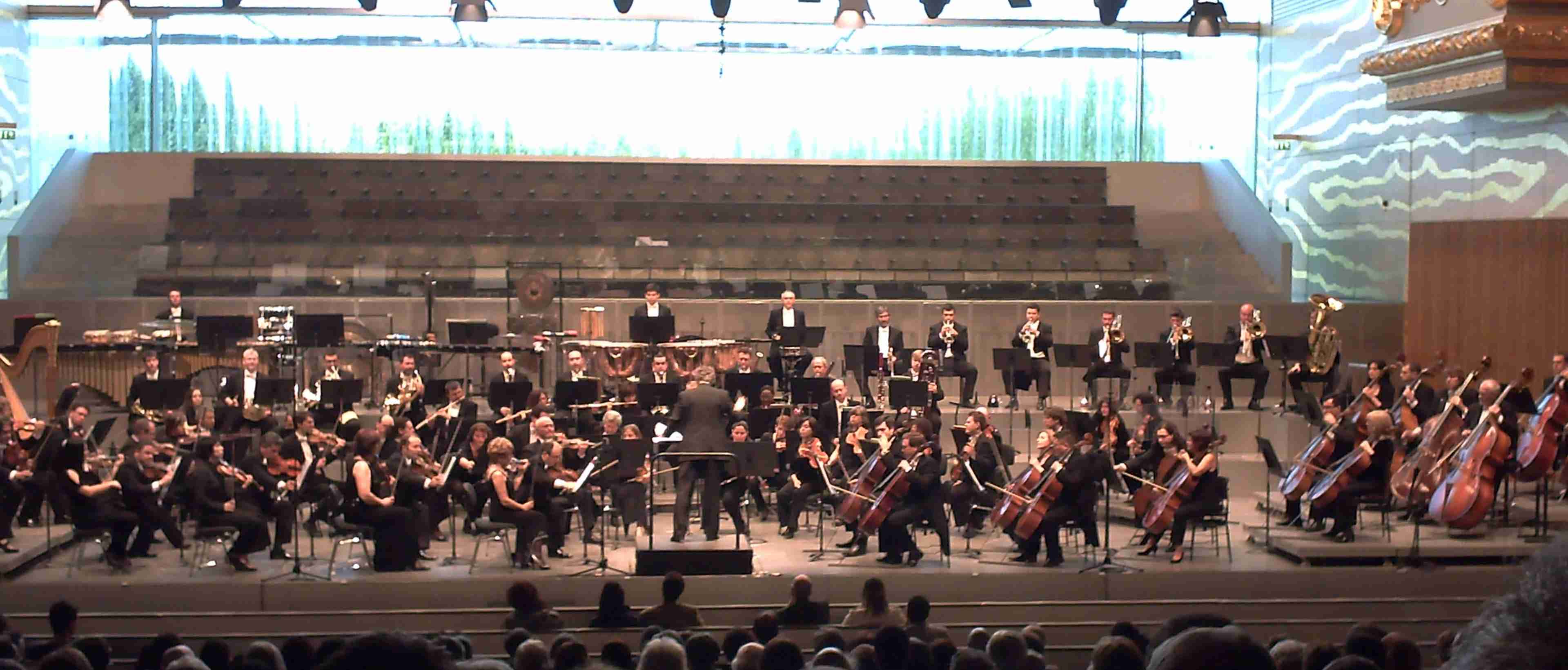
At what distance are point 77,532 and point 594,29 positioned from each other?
50.3ft

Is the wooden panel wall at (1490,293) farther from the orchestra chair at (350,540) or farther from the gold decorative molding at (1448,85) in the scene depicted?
the orchestra chair at (350,540)

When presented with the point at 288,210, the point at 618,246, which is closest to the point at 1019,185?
the point at 618,246

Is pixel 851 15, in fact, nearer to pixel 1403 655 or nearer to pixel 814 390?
pixel 814 390

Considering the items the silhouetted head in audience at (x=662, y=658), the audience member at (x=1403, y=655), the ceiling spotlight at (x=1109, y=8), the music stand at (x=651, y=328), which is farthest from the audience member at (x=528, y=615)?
the ceiling spotlight at (x=1109, y=8)

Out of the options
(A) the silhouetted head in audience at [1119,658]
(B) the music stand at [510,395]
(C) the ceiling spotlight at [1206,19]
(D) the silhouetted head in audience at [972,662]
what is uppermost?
(C) the ceiling spotlight at [1206,19]

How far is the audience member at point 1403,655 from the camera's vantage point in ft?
20.5

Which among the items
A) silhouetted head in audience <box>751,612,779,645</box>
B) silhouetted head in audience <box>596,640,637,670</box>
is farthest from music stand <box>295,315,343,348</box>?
silhouetted head in audience <box>596,640,637,670</box>

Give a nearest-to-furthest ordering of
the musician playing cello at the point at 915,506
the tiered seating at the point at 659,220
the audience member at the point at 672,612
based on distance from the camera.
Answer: the audience member at the point at 672,612
the musician playing cello at the point at 915,506
the tiered seating at the point at 659,220

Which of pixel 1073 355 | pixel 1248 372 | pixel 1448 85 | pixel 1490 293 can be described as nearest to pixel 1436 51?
pixel 1448 85

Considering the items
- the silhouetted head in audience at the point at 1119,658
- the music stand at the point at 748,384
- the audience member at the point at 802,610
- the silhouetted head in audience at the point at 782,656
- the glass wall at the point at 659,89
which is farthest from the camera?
the glass wall at the point at 659,89

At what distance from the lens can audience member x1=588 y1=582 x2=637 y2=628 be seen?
401 inches

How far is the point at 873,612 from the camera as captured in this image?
10.2 meters

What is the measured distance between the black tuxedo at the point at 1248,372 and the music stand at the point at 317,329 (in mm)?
9721

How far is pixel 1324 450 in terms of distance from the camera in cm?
1334
